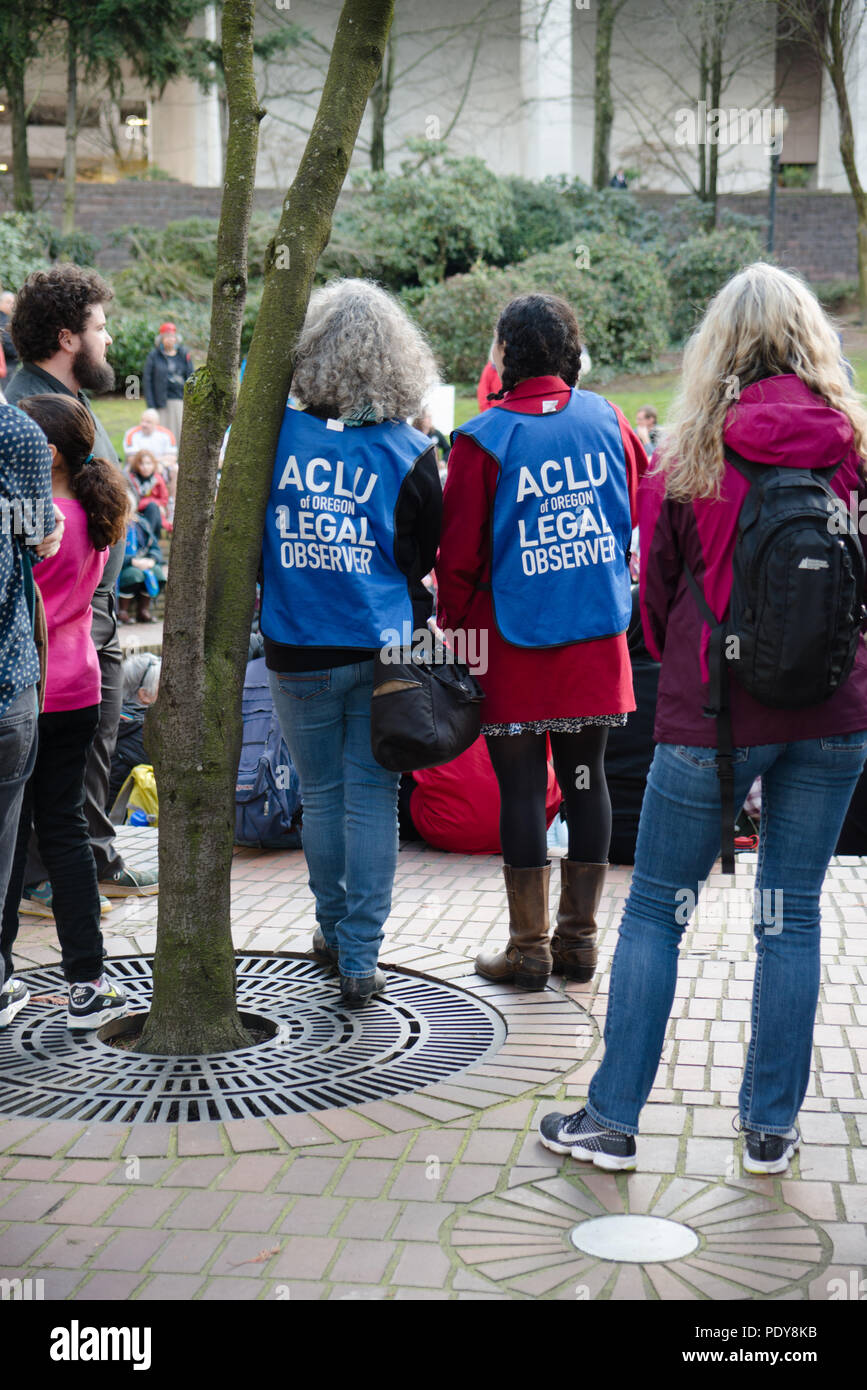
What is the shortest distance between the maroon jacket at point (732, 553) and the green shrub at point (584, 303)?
663 inches

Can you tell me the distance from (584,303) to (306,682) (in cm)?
1724

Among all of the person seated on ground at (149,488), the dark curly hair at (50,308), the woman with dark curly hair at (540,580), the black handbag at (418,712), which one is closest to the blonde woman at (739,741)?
the black handbag at (418,712)

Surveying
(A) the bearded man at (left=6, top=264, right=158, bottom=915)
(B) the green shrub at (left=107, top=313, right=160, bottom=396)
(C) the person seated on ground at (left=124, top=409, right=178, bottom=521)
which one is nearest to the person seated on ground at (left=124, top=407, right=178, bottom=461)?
(C) the person seated on ground at (left=124, top=409, right=178, bottom=521)

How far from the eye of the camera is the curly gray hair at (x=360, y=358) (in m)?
3.98

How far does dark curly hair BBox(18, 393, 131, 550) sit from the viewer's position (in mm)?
3992

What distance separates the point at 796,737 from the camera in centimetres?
301

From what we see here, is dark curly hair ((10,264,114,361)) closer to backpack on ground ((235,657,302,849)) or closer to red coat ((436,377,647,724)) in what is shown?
red coat ((436,377,647,724))

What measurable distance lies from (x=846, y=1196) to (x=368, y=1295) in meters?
1.07

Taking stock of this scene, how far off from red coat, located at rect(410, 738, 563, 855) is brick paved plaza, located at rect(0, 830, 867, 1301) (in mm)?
1666

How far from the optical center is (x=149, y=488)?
13.4 metres

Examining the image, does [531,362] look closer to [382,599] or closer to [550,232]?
[382,599]

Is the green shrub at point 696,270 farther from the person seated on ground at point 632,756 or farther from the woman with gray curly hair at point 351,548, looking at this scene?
the woman with gray curly hair at point 351,548

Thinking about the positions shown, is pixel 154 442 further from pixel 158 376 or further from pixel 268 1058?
pixel 268 1058
